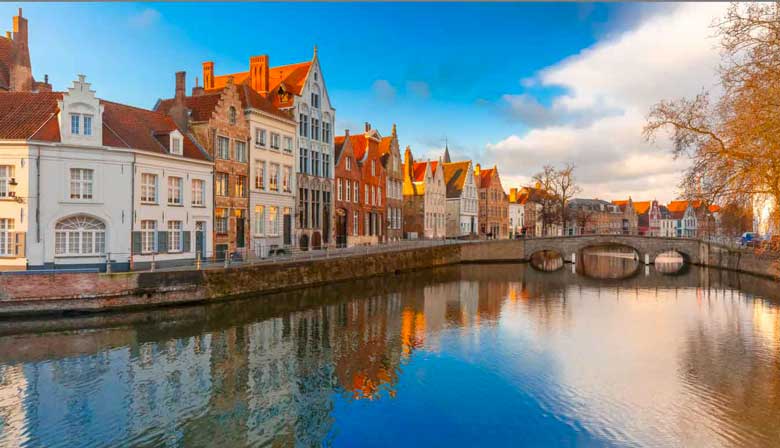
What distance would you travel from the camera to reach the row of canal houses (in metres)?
22.3

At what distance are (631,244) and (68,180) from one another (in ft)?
167

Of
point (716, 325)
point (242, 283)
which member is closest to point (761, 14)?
point (716, 325)

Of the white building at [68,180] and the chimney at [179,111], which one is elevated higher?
the chimney at [179,111]

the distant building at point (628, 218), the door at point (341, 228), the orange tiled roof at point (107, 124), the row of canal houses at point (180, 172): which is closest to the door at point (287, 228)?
the row of canal houses at point (180, 172)

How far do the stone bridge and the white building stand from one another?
133 feet

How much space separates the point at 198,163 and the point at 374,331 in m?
15.2

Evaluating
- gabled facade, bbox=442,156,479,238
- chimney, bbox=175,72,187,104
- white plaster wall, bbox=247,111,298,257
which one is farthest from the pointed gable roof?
chimney, bbox=175,72,187,104

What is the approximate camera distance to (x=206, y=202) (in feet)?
95.0

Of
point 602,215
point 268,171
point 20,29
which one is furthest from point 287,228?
point 602,215

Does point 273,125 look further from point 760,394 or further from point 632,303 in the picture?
point 760,394

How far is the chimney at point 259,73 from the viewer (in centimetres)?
3928

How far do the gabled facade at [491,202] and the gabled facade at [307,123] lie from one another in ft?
123

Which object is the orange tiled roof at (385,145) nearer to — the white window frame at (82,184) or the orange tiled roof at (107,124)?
the orange tiled roof at (107,124)

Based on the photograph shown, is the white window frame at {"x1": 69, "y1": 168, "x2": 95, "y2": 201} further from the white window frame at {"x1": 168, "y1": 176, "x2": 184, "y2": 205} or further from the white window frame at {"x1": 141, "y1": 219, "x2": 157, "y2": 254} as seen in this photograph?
the white window frame at {"x1": 168, "y1": 176, "x2": 184, "y2": 205}
